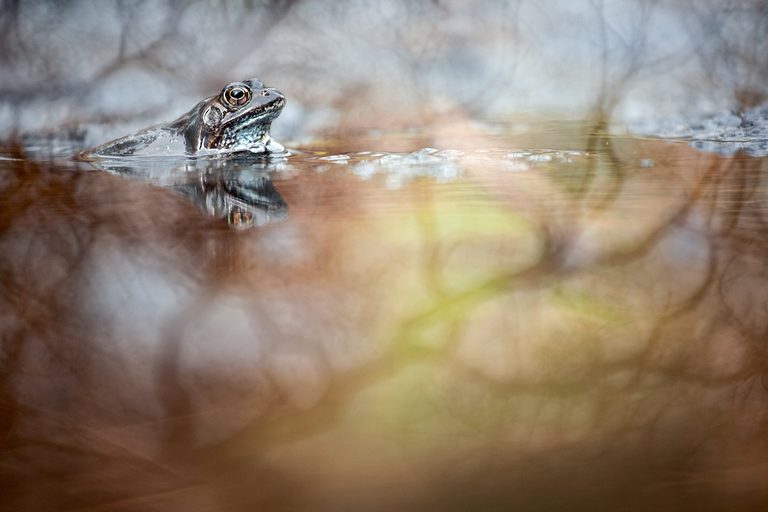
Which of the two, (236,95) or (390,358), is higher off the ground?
(236,95)

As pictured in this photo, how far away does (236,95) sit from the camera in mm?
2135

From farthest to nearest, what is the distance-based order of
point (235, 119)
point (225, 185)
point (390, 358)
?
point (235, 119) → point (225, 185) → point (390, 358)

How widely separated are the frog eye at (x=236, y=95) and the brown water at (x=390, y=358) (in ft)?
3.16

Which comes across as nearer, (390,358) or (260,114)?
(390,358)

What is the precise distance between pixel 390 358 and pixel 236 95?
166 centimetres

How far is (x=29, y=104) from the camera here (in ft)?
8.77

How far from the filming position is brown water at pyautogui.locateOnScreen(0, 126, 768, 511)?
0.42 metres

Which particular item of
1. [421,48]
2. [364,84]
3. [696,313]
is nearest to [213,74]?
[364,84]

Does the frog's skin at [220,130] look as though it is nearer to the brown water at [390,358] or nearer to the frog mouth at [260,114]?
the frog mouth at [260,114]

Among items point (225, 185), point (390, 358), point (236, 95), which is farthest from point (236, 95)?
point (390, 358)

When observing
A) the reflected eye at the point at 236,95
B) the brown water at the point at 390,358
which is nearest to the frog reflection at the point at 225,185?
the brown water at the point at 390,358

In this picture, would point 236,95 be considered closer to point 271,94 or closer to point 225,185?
point 271,94

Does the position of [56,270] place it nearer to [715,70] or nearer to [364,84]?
[364,84]

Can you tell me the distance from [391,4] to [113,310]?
230 centimetres
